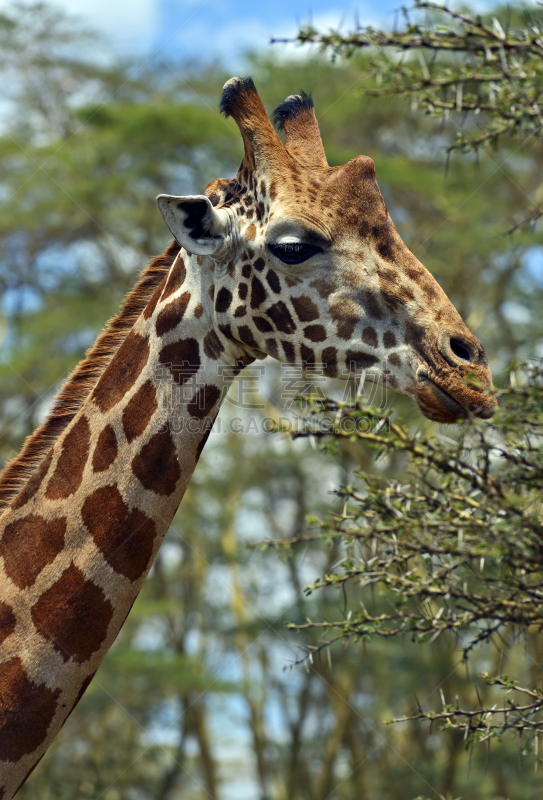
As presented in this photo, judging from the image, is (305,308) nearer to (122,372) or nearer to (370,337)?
(370,337)

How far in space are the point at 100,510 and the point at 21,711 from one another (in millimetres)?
898

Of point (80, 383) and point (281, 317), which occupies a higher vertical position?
point (281, 317)

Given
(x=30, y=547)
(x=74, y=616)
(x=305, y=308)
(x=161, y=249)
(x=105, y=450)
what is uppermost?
(x=305, y=308)

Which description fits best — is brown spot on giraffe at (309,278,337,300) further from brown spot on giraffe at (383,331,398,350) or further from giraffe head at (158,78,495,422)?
brown spot on giraffe at (383,331,398,350)

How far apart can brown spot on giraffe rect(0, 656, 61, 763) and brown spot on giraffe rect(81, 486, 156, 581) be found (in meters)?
0.59

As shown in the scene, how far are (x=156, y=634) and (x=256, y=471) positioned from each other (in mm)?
6598

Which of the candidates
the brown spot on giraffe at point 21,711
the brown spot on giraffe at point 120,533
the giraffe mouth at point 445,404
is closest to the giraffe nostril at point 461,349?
the giraffe mouth at point 445,404

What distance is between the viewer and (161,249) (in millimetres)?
20688

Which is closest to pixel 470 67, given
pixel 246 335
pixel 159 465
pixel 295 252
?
pixel 295 252

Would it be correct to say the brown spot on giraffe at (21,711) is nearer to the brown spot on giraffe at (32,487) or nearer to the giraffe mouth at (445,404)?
the brown spot on giraffe at (32,487)

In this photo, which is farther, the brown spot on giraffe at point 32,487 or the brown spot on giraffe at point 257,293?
the brown spot on giraffe at point 32,487

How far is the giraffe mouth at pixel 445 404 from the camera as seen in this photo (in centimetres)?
352

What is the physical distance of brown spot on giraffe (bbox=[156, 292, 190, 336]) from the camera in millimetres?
3982

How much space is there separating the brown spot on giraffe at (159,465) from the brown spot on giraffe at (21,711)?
37.0 inches
